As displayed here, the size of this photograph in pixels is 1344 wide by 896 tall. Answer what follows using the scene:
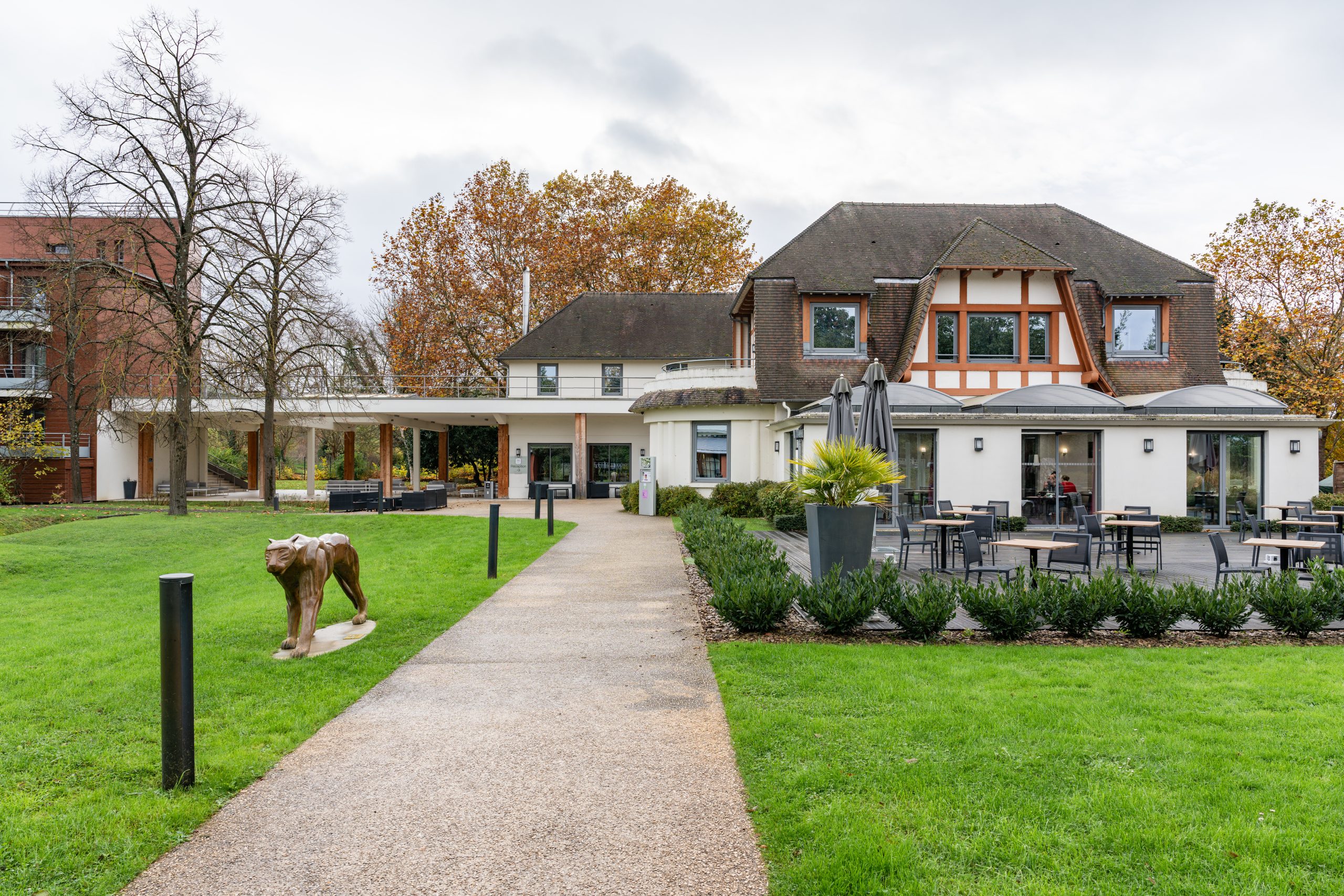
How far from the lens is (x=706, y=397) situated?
78.2 ft

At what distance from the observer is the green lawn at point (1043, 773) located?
3152mm

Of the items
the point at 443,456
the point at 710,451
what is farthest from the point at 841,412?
the point at 443,456

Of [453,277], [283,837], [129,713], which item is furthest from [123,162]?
[283,837]

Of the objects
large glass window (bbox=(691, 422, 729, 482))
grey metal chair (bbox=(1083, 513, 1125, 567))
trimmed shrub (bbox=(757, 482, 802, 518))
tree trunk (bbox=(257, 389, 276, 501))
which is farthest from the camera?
tree trunk (bbox=(257, 389, 276, 501))

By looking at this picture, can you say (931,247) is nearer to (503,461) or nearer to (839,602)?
(503,461)

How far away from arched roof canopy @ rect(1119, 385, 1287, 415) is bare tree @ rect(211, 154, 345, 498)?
70.5 feet

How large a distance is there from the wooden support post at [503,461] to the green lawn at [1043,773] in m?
27.2

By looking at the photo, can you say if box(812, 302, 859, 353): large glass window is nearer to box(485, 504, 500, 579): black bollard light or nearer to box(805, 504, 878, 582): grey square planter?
box(485, 504, 500, 579): black bollard light

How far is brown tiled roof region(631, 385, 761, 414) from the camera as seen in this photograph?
23578mm

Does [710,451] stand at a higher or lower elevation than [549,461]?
higher

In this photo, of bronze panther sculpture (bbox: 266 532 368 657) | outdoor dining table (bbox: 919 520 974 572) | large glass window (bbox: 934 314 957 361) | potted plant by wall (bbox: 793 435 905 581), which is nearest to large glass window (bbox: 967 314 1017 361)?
large glass window (bbox: 934 314 957 361)

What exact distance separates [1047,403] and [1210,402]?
3.66 metres

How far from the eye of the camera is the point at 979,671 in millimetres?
6113

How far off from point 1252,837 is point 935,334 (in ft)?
66.3
